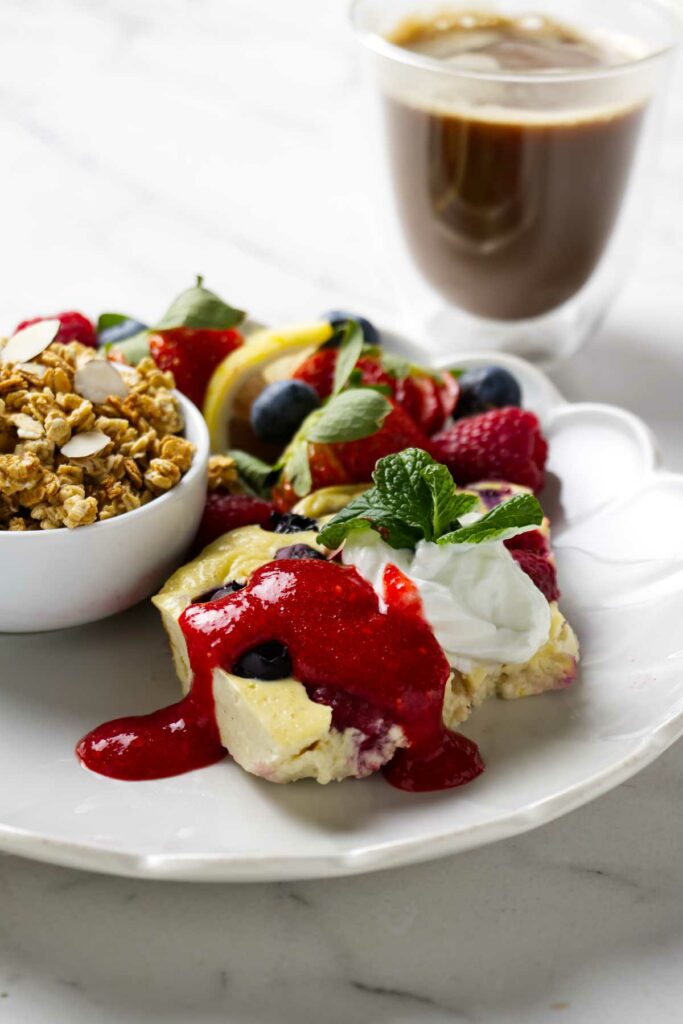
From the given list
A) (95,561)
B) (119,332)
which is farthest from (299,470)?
(119,332)

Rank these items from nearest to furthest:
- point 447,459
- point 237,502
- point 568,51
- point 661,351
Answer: point 237,502
point 447,459
point 568,51
point 661,351

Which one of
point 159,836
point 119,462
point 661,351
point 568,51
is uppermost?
point 568,51

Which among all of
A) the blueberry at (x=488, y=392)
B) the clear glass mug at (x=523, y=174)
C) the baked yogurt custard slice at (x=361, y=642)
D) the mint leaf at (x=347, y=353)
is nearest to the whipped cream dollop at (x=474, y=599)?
the baked yogurt custard slice at (x=361, y=642)

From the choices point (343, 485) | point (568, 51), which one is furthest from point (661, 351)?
point (343, 485)

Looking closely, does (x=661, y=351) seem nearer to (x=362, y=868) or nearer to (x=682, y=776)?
(x=682, y=776)

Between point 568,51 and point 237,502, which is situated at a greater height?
point 568,51

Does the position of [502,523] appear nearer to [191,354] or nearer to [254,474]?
[254,474]
